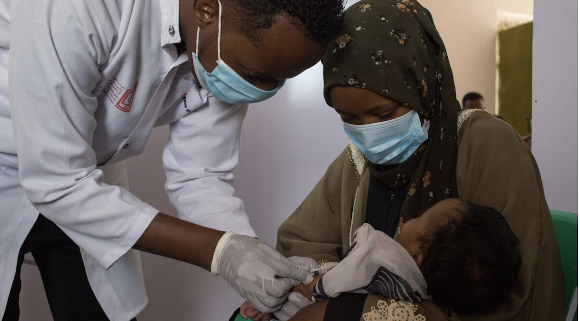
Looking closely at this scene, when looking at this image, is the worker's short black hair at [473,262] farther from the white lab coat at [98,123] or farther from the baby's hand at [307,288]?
the white lab coat at [98,123]

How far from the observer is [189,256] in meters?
1.10

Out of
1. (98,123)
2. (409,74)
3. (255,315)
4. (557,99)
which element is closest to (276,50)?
(409,74)

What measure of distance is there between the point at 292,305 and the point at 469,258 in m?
0.48

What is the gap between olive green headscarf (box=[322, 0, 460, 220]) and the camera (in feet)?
4.18

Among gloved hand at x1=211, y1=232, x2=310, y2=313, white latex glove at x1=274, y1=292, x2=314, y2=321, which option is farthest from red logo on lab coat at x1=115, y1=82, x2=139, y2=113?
white latex glove at x1=274, y1=292, x2=314, y2=321

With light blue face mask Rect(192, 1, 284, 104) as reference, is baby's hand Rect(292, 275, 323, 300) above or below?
below

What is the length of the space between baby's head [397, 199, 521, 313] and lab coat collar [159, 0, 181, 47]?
2.72 feet

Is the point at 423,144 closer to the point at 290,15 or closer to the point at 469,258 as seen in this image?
the point at 469,258

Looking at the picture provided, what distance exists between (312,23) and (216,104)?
550mm

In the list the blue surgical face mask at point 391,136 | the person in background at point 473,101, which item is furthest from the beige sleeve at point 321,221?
the person in background at point 473,101

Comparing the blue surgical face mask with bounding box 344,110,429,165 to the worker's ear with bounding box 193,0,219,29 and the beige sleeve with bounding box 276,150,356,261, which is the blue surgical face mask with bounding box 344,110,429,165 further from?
the worker's ear with bounding box 193,0,219,29

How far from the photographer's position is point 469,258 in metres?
1.11

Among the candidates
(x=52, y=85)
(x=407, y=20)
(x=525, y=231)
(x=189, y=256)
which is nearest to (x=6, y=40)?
(x=52, y=85)

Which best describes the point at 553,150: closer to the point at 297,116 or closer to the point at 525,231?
the point at 525,231
